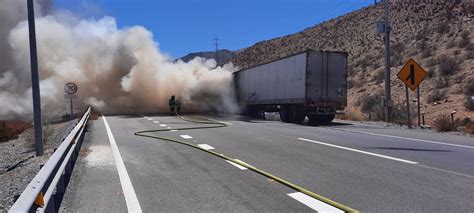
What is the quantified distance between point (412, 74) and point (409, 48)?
26.5 metres

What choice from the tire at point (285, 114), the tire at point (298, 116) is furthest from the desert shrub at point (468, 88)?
the tire at point (285, 114)

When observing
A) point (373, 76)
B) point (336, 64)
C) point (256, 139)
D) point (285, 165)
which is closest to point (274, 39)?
point (373, 76)

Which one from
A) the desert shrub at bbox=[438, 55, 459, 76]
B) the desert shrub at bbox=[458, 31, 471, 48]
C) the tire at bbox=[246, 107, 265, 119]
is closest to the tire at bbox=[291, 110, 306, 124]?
the tire at bbox=[246, 107, 265, 119]

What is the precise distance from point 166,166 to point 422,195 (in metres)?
5.05

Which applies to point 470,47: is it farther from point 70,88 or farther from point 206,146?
point 206,146

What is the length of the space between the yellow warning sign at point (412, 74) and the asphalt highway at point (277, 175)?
8.42 metres

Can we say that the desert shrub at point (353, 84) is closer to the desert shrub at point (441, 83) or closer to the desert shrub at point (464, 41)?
the desert shrub at point (464, 41)

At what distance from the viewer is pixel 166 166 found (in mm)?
9969

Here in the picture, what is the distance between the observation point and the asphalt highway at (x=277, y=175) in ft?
21.3

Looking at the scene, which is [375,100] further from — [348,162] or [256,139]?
[348,162]

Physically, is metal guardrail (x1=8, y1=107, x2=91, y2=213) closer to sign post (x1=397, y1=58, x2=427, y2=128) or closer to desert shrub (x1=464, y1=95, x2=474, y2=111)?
sign post (x1=397, y1=58, x2=427, y2=128)

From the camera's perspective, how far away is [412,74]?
72.3ft

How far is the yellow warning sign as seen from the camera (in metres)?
21.8

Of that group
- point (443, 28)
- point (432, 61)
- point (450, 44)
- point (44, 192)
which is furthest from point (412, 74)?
point (443, 28)
